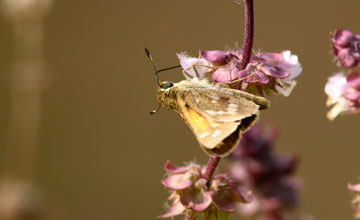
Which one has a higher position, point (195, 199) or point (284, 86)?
point (284, 86)

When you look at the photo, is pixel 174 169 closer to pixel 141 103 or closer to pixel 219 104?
pixel 219 104

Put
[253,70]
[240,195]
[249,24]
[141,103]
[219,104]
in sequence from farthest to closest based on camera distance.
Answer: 1. [141,103]
2. [240,195]
3. [219,104]
4. [253,70]
5. [249,24]

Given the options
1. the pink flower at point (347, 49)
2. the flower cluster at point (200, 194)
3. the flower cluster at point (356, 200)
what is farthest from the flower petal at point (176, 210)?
the pink flower at point (347, 49)

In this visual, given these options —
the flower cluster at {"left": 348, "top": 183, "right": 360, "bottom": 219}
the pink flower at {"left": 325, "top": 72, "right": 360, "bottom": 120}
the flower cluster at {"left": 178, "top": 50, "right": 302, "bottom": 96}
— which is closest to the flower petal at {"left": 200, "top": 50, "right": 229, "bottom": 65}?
the flower cluster at {"left": 178, "top": 50, "right": 302, "bottom": 96}

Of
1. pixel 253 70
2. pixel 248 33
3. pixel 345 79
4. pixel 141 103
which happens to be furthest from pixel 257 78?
pixel 141 103

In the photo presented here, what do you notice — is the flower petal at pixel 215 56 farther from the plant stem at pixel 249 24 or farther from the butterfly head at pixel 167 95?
the butterfly head at pixel 167 95

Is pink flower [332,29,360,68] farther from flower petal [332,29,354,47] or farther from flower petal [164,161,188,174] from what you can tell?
flower petal [164,161,188,174]
